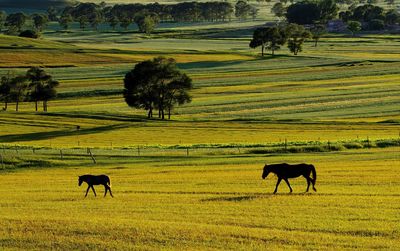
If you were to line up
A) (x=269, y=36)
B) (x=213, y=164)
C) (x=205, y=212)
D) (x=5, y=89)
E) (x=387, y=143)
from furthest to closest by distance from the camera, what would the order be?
1. (x=269, y=36)
2. (x=5, y=89)
3. (x=387, y=143)
4. (x=213, y=164)
5. (x=205, y=212)

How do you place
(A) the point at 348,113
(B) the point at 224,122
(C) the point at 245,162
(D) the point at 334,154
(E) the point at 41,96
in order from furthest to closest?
(E) the point at 41,96 < (A) the point at 348,113 < (B) the point at 224,122 < (D) the point at 334,154 < (C) the point at 245,162

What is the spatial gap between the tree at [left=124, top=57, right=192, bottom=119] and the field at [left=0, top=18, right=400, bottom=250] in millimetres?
2474

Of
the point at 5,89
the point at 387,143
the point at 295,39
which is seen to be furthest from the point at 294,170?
the point at 295,39

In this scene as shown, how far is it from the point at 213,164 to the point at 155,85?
4306 cm

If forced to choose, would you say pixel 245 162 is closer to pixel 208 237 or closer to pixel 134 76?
pixel 208 237

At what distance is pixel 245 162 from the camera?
48438 mm

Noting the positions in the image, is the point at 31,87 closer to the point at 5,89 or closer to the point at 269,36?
the point at 5,89

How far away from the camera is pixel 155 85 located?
89.8 metres

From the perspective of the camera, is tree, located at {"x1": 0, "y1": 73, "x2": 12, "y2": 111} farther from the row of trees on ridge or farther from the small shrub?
the small shrub

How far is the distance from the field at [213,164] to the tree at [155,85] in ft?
8.12

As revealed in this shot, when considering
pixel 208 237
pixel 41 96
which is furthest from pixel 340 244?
pixel 41 96

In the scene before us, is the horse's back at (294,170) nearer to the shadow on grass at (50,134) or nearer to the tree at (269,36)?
the shadow on grass at (50,134)

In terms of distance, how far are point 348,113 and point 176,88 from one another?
20.1m

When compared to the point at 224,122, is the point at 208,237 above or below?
above
